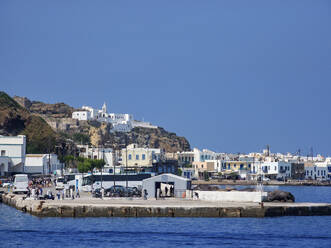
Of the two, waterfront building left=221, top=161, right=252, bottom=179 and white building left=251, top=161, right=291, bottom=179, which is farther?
waterfront building left=221, top=161, right=252, bottom=179

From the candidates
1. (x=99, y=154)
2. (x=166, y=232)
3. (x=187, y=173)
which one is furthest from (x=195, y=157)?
(x=166, y=232)

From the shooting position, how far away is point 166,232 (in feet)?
140

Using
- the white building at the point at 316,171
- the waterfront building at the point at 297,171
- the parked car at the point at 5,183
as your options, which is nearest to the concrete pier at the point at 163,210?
the parked car at the point at 5,183

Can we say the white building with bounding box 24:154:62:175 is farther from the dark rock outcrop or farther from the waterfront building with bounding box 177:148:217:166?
the waterfront building with bounding box 177:148:217:166

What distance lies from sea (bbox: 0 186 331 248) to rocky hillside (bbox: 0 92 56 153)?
284 feet

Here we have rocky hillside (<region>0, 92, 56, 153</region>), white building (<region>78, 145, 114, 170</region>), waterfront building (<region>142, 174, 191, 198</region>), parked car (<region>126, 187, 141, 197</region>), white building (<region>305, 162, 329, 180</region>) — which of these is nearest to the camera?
waterfront building (<region>142, 174, 191, 198</region>)

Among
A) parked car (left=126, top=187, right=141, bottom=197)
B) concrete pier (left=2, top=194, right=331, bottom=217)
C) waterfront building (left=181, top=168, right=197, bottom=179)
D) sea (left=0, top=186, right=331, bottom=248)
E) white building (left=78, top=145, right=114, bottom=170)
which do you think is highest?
white building (left=78, top=145, right=114, bottom=170)

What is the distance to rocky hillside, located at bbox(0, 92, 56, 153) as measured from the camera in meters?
137

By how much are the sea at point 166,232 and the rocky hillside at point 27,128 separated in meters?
86.4

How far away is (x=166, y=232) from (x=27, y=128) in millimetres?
110072

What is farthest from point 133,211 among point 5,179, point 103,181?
point 5,179

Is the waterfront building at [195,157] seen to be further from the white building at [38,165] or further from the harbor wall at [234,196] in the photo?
the harbor wall at [234,196]

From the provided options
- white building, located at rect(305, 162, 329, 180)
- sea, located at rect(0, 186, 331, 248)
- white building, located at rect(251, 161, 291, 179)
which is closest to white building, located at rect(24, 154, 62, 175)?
sea, located at rect(0, 186, 331, 248)

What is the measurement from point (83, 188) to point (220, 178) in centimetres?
9173
